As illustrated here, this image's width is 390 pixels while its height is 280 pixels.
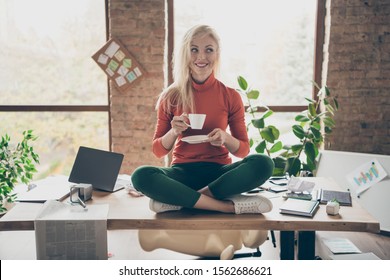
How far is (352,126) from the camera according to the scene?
3131 millimetres

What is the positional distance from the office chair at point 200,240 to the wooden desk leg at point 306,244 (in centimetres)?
24

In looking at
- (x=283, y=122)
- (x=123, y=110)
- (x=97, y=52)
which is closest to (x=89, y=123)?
(x=123, y=110)

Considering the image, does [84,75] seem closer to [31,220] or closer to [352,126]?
[31,220]

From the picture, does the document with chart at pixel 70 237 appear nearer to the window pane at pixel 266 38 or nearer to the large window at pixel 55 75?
the large window at pixel 55 75

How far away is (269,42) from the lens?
132 inches

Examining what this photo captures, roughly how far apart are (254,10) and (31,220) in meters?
2.54

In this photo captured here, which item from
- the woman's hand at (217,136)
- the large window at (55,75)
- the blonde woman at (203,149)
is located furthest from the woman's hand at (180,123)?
the large window at (55,75)

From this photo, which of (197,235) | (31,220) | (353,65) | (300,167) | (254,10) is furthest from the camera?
(254,10)

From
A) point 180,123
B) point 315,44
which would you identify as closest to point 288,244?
point 180,123

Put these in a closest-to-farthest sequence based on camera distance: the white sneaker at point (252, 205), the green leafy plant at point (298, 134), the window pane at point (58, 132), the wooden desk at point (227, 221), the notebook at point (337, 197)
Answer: the wooden desk at point (227, 221), the white sneaker at point (252, 205), the notebook at point (337, 197), the green leafy plant at point (298, 134), the window pane at point (58, 132)

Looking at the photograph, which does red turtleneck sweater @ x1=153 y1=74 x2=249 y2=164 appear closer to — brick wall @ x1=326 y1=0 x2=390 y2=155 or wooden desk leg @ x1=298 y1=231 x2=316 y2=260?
wooden desk leg @ x1=298 y1=231 x2=316 y2=260

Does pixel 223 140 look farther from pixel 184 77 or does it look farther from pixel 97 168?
pixel 97 168

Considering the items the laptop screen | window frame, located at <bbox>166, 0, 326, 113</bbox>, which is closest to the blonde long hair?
the laptop screen

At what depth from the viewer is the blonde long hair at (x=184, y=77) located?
1.99 meters
